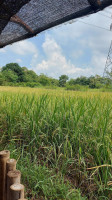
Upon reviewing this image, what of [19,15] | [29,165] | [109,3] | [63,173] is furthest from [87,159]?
[19,15]

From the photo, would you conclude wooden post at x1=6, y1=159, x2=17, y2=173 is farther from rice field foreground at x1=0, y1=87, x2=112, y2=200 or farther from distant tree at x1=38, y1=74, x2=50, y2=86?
distant tree at x1=38, y1=74, x2=50, y2=86

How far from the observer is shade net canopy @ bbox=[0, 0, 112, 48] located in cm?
146

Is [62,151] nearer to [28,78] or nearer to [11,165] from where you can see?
[11,165]

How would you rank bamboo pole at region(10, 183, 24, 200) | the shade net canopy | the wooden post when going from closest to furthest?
1. bamboo pole at region(10, 183, 24, 200)
2. the wooden post
3. the shade net canopy

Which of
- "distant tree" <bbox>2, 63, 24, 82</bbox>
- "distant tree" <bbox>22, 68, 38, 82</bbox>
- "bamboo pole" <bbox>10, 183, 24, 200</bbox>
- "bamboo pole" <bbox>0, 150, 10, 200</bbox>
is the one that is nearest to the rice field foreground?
"bamboo pole" <bbox>0, 150, 10, 200</bbox>

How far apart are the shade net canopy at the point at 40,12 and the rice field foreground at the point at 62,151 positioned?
3.09 ft

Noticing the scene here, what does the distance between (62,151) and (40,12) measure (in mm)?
1415

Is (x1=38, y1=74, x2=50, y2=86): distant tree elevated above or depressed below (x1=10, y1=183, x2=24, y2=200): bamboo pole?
above

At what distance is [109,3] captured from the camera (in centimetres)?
136

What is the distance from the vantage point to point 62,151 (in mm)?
1666

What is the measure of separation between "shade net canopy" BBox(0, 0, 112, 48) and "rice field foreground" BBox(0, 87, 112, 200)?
Result: 0.94 metres

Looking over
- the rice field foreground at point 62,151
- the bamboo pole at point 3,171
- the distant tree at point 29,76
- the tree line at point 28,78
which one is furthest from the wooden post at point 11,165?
the distant tree at point 29,76

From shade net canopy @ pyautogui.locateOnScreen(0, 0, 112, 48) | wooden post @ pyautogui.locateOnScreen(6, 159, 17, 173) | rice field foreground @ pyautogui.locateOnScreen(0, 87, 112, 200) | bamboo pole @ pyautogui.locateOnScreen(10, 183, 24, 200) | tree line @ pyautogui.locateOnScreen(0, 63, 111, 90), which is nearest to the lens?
bamboo pole @ pyautogui.locateOnScreen(10, 183, 24, 200)

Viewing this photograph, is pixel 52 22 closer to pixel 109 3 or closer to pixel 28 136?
pixel 109 3
